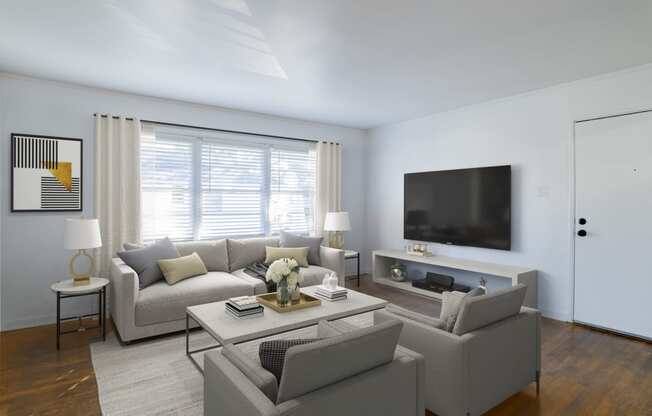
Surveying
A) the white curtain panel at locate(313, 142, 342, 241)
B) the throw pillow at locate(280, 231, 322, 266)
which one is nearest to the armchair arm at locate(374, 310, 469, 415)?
the throw pillow at locate(280, 231, 322, 266)

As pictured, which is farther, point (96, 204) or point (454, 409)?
point (96, 204)

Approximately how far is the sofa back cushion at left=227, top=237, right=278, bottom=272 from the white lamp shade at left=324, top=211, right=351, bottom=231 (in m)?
1.08

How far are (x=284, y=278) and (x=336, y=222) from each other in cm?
257

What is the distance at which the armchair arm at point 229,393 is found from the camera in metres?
1.27

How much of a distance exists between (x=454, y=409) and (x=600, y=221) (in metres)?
2.89

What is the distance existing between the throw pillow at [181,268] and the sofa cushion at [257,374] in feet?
7.71

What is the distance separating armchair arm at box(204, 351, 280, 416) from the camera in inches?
50.1

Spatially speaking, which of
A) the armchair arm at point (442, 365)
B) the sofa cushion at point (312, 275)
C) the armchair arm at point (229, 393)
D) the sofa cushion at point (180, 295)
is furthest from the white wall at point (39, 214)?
the armchair arm at point (442, 365)

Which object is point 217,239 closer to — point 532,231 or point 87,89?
point 87,89

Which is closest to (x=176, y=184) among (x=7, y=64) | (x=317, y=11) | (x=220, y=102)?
(x=220, y=102)

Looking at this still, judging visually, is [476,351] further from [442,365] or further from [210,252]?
[210,252]

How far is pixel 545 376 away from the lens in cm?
267

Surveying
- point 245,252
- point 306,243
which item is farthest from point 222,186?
point 306,243

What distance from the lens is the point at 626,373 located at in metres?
2.73
